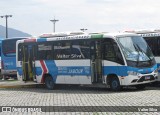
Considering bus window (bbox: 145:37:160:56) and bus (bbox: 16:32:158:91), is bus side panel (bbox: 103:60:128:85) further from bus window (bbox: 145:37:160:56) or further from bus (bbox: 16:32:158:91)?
bus window (bbox: 145:37:160:56)

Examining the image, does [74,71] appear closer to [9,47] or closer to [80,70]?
[80,70]

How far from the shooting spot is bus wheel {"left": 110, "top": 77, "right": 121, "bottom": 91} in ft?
68.5

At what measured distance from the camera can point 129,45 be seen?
20922 mm

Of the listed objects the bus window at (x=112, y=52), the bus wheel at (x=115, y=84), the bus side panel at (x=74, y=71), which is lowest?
the bus wheel at (x=115, y=84)

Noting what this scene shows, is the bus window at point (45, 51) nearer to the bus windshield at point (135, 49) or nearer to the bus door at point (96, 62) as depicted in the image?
the bus door at point (96, 62)

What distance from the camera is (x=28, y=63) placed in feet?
84.4

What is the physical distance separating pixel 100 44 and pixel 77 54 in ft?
5.52

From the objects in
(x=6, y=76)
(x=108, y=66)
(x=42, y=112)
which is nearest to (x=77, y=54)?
(x=108, y=66)

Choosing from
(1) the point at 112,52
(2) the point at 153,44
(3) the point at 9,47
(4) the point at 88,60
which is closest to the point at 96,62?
(4) the point at 88,60

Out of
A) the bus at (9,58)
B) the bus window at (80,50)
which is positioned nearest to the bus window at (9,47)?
the bus at (9,58)

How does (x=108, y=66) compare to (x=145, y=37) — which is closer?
(x=108, y=66)

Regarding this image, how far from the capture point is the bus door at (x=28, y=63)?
25484 mm

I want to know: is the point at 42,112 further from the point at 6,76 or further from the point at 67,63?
the point at 6,76

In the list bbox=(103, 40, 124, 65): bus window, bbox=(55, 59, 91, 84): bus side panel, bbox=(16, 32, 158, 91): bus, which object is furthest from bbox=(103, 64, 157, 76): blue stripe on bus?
bbox=(55, 59, 91, 84): bus side panel
